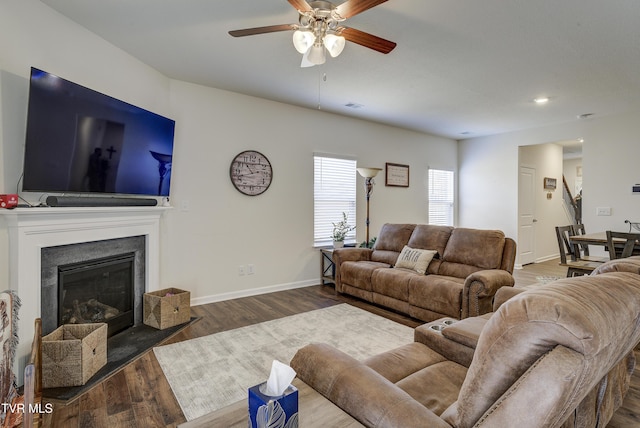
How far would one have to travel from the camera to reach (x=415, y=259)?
3.94 metres

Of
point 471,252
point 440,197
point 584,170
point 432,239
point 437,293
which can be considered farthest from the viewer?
point 440,197

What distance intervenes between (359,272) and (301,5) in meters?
3.01

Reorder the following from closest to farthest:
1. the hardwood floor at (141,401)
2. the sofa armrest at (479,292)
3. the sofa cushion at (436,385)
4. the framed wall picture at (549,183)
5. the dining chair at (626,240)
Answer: the sofa cushion at (436,385) → the hardwood floor at (141,401) → the sofa armrest at (479,292) → the dining chair at (626,240) → the framed wall picture at (549,183)

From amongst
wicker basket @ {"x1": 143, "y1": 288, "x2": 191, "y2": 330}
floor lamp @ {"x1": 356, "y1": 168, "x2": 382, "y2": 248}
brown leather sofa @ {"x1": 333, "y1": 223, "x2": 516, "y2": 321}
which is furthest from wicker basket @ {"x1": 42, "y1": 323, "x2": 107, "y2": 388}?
floor lamp @ {"x1": 356, "y1": 168, "x2": 382, "y2": 248}

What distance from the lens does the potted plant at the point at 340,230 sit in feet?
16.4

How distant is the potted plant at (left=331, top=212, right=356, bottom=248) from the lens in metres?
5.01

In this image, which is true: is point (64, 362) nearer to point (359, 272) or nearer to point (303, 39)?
point (303, 39)

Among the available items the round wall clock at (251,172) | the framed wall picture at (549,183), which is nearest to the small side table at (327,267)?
the round wall clock at (251,172)

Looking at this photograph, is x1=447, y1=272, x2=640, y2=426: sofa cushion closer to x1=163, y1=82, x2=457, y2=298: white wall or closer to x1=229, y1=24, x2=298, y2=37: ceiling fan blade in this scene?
x1=229, y1=24, x2=298, y2=37: ceiling fan blade

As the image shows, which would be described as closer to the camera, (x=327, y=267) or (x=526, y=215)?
(x=327, y=267)

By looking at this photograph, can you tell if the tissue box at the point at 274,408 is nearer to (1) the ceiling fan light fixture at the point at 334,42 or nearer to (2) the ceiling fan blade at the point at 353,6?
(2) the ceiling fan blade at the point at 353,6

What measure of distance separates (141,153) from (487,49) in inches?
134

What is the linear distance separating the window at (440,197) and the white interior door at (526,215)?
1.29 metres

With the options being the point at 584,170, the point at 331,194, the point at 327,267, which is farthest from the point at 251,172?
the point at 584,170
